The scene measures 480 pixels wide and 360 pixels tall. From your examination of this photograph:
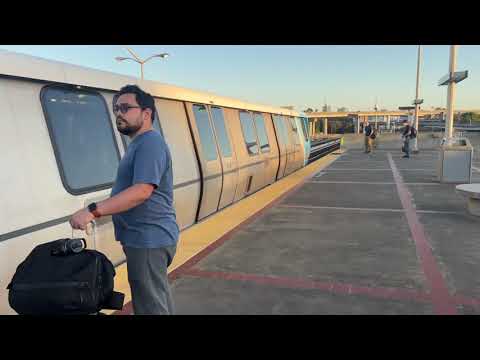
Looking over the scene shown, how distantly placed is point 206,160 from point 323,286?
3407 millimetres

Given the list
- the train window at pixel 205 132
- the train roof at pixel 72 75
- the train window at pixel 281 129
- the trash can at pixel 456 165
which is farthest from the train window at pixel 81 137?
the trash can at pixel 456 165

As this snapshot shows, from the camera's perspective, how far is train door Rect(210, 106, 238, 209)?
7.41 m

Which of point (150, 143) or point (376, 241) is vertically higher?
point (150, 143)

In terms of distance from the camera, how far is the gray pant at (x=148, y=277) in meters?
2.31

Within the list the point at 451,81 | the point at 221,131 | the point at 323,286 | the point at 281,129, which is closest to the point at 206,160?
the point at 221,131

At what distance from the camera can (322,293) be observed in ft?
12.4

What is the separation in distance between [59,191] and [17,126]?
2.13 feet

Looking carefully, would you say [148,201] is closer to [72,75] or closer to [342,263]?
[72,75]

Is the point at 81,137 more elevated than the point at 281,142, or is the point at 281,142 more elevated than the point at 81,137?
the point at 81,137

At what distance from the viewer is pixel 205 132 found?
6.90m

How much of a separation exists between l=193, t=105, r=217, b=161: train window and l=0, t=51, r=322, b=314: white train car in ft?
0.06
